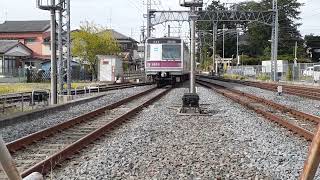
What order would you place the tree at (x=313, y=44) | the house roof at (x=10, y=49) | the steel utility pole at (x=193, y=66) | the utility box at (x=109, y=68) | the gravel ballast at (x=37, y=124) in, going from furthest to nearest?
the tree at (x=313, y=44)
the house roof at (x=10, y=49)
the utility box at (x=109, y=68)
the steel utility pole at (x=193, y=66)
the gravel ballast at (x=37, y=124)

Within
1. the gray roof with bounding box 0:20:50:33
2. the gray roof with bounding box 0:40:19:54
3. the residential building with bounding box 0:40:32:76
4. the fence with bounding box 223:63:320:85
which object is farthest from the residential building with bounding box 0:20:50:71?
the fence with bounding box 223:63:320:85

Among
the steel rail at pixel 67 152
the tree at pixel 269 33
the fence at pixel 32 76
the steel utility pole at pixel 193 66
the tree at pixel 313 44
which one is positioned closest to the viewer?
the steel rail at pixel 67 152

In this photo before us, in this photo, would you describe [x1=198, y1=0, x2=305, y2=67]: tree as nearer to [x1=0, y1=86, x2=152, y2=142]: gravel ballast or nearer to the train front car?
the train front car

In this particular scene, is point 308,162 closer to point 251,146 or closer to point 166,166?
point 166,166

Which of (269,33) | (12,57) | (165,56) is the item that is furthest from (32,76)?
(269,33)

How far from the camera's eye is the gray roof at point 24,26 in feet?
291

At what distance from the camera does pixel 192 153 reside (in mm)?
9055

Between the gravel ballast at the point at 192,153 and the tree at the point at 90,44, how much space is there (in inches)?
1956

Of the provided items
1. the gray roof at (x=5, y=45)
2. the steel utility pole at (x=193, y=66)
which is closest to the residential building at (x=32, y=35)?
the gray roof at (x=5, y=45)

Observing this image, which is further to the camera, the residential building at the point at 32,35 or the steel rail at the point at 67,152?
the residential building at the point at 32,35

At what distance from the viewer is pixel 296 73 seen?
50.6 m

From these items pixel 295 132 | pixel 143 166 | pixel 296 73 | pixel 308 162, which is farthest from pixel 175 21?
pixel 308 162

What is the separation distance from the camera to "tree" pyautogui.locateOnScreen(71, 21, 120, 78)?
66375mm

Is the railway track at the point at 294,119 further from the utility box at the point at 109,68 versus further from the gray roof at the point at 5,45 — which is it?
the gray roof at the point at 5,45
